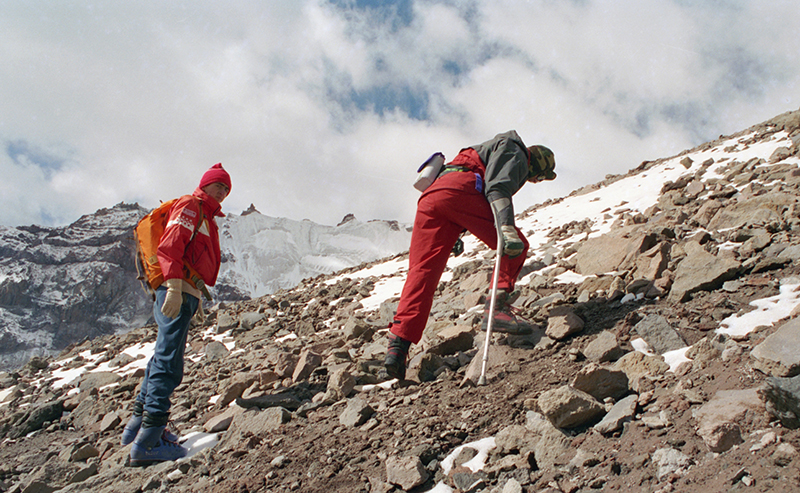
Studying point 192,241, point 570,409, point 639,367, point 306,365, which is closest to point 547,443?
point 570,409

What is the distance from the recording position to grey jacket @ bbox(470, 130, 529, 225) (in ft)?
12.3

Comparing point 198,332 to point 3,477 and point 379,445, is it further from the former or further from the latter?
point 379,445

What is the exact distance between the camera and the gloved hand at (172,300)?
11.2 feet

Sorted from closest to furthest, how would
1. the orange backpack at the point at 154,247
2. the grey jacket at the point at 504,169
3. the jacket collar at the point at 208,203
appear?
1. the orange backpack at the point at 154,247
2. the grey jacket at the point at 504,169
3. the jacket collar at the point at 208,203

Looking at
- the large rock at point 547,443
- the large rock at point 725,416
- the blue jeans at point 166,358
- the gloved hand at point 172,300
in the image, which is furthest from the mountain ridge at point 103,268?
the large rock at point 725,416

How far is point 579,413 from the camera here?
2.30 m

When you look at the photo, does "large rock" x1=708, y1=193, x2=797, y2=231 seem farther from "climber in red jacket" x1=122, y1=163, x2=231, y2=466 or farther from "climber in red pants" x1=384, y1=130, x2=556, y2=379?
"climber in red jacket" x1=122, y1=163, x2=231, y2=466

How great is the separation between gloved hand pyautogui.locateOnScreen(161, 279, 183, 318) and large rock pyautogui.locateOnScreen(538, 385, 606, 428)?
2.77 metres

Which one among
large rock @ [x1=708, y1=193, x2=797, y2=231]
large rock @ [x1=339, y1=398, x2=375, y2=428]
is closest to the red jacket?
large rock @ [x1=339, y1=398, x2=375, y2=428]

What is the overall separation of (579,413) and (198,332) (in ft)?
26.0

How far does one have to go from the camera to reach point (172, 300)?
344 centimetres

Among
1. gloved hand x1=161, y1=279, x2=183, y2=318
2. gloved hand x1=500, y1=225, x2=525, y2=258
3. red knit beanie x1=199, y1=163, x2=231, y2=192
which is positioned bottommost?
gloved hand x1=500, y1=225, x2=525, y2=258

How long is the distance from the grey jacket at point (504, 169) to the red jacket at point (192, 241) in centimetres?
246

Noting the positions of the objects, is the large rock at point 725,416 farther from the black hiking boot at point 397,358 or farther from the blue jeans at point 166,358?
the blue jeans at point 166,358
